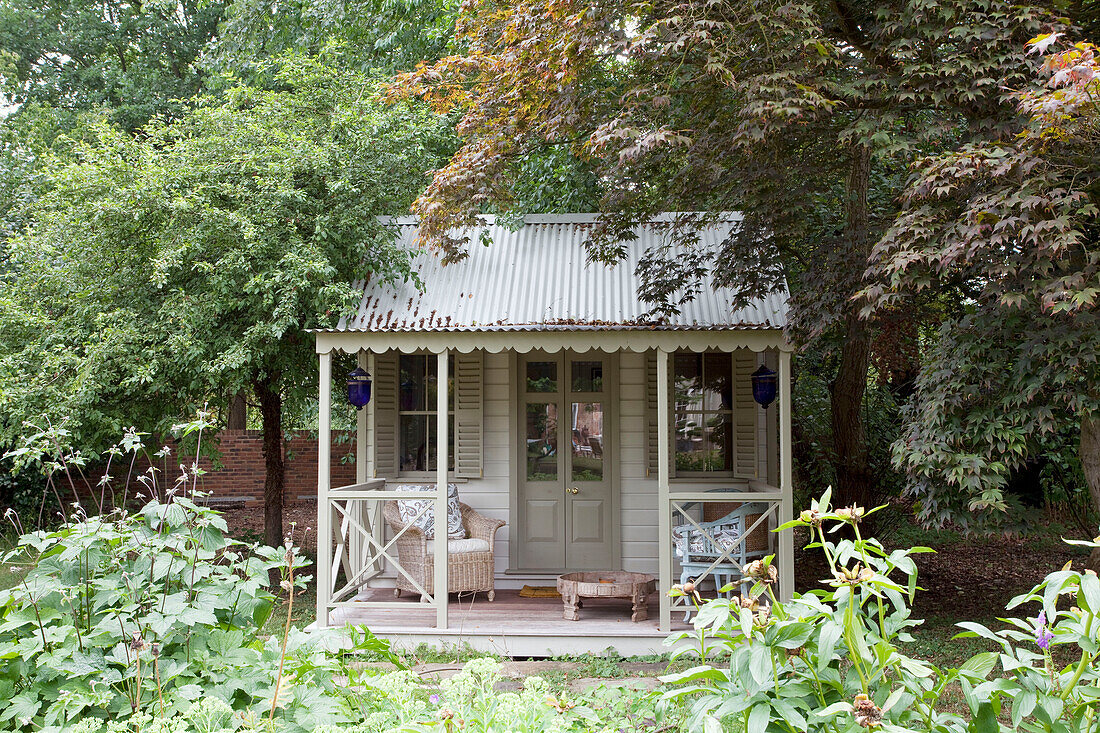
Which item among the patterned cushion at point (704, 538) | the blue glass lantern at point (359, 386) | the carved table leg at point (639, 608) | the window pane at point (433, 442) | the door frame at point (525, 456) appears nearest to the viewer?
the carved table leg at point (639, 608)

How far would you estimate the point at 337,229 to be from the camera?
8.07 metres

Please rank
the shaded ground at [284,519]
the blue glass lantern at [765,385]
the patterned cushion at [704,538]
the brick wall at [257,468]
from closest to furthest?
the patterned cushion at [704,538] → the blue glass lantern at [765,385] → the shaded ground at [284,519] → the brick wall at [257,468]

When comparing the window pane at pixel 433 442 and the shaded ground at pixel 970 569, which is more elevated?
the window pane at pixel 433 442

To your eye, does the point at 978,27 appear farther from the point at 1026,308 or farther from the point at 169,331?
the point at 169,331

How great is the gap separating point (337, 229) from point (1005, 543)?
37.4 ft

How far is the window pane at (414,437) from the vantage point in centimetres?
906

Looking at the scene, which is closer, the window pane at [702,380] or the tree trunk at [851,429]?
the window pane at [702,380]

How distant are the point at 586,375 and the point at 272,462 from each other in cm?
395

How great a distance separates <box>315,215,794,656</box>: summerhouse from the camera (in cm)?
678

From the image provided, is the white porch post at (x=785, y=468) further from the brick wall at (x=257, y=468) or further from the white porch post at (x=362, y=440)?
the brick wall at (x=257, y=468)

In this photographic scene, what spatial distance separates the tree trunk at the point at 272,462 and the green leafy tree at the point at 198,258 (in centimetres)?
68

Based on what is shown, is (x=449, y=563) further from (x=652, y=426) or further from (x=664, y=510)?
(x=652, y=426)

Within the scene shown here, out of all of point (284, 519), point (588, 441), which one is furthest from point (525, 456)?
point (284, 519)

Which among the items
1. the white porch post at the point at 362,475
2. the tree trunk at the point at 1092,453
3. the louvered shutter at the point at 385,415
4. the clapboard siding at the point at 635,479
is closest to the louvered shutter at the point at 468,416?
the louvered shutter at the point at 385,415
